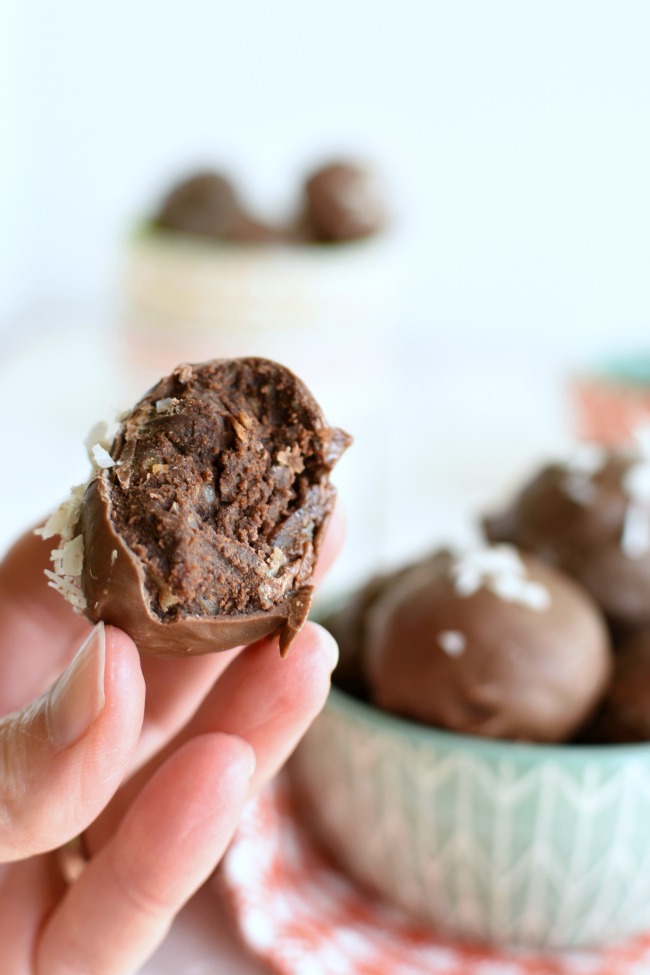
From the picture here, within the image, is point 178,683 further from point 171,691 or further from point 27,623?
point 27,623

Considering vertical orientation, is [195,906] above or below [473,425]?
below

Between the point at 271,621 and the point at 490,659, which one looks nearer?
the point at 271,621

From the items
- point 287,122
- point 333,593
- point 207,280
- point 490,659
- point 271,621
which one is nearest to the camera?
point 271,621

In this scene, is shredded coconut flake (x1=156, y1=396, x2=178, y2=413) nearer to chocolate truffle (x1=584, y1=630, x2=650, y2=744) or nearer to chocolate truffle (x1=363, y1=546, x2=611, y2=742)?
chocolate truffle (x1=363, y1=546, x2=611, y2=742)

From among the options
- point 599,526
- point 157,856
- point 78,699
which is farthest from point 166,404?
point 599,526

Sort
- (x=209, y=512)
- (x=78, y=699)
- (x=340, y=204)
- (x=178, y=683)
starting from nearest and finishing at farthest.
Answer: (x=78, y=699) → (x=209, y=512) → (x=178, y=683) → (x=340, y=204)

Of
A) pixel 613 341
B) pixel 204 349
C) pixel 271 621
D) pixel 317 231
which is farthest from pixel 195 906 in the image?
pixel 613 341

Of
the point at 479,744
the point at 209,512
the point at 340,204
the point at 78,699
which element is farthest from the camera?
the point at 340,204

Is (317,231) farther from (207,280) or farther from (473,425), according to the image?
(473,425)
